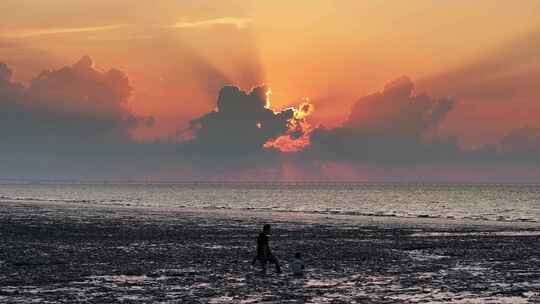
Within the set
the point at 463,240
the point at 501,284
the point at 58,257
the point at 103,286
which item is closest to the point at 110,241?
the point at 58,257

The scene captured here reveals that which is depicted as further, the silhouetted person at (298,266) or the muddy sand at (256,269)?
the silhouetted person at (298,266)

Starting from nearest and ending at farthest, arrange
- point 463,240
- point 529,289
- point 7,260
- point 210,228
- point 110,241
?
point 529,289
point 7,260
point 110,241
point 463,240
point 210,228

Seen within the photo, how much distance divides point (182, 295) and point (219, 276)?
545 cm

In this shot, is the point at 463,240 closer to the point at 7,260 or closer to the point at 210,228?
the point at 210,228

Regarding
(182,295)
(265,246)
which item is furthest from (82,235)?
(182,295)

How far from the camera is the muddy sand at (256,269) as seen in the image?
2480cm

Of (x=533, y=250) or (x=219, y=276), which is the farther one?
(x=533, y=250)

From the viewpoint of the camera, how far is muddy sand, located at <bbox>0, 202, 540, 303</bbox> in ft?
81.4

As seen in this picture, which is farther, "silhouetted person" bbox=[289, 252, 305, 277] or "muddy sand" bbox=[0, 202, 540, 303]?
"silhouetted person" bbox=[289, 252, 305, 277]

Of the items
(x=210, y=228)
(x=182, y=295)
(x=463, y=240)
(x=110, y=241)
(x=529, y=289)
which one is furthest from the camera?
(x=210, y=228)

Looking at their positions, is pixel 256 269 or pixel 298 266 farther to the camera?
pixel 256 269

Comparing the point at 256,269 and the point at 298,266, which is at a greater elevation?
the point at 298,266

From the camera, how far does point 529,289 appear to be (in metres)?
26.5

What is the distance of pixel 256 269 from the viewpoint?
3316 cm
